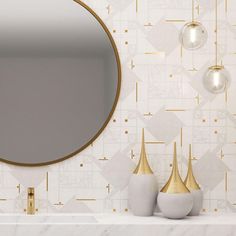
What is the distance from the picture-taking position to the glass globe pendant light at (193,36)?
7.56 ft

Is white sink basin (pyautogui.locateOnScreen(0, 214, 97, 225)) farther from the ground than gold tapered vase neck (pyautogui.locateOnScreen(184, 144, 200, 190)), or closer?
closer

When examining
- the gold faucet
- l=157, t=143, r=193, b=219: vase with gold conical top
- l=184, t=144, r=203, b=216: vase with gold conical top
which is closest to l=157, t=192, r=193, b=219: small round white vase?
l=157, t=143, r=193, b=219: vase with gold conical top

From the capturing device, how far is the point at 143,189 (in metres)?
2.39

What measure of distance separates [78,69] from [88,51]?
0.11 m

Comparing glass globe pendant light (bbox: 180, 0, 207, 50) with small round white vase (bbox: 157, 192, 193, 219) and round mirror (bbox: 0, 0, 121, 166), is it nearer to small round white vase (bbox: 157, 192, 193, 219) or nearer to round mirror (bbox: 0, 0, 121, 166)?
round mirror (bbox: 0, 0, 121, 166)

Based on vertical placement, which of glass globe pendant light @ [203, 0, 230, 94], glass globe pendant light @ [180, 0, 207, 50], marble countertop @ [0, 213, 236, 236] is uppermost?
glass globe pendant light @ [180, 0, 207, 50]

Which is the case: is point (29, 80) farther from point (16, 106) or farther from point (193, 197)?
point (193, 197)

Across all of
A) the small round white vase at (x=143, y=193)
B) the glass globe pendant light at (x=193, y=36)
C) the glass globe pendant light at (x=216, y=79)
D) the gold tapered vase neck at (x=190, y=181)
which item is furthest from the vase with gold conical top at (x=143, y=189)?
the glass globe pendant light at (x=193, y=36)

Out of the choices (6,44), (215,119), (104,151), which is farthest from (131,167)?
(6,44)

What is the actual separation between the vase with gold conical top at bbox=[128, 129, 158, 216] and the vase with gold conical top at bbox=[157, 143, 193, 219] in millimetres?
58

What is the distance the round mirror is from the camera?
8.13ft

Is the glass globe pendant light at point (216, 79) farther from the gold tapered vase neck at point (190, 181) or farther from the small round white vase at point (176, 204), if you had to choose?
the small round white vase at point (176, 204)

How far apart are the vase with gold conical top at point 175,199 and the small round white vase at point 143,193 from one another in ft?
0.18

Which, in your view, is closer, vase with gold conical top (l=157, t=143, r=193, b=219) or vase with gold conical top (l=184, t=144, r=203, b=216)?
vase with gold conical top (l=157, t=143, r=193, b=219)
